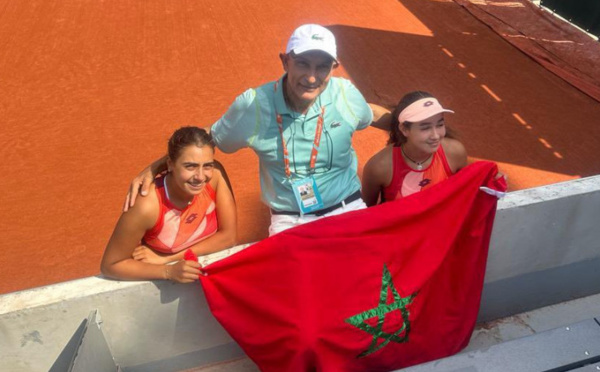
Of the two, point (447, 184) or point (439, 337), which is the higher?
point (447, 184)

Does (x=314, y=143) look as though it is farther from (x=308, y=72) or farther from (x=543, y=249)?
(x=543, y=249)

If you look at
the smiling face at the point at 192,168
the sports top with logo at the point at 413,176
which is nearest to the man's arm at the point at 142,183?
the smiling face at the point at 192,168

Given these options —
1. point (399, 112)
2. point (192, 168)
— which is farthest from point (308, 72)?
point (192, 168)

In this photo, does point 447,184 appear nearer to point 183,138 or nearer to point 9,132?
point 183,138

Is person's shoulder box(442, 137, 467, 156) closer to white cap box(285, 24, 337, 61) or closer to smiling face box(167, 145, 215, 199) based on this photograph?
white cap box(285, 24, 337, 61)

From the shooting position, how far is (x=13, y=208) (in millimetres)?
5184

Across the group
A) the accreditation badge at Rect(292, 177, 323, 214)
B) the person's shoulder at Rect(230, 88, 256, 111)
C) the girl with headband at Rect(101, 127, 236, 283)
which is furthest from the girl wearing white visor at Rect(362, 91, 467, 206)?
the girl with headband at Rect(101, 127, 236, 283)

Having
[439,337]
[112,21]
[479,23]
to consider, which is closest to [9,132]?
[112,21]

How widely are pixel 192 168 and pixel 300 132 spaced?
64 centimetres

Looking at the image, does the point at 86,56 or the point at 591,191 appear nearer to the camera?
the point at 591,191

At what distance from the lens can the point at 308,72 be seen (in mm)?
2938

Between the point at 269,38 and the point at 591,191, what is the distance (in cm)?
604

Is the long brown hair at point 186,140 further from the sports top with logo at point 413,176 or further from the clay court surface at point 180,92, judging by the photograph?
the clay court surface at point 180,92

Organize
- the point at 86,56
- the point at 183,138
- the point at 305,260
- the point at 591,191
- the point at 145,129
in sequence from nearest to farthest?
the point at 305,260 → the point at 183,138 → the point at 591,191 → the point at 145,129 → the point at 86,56
